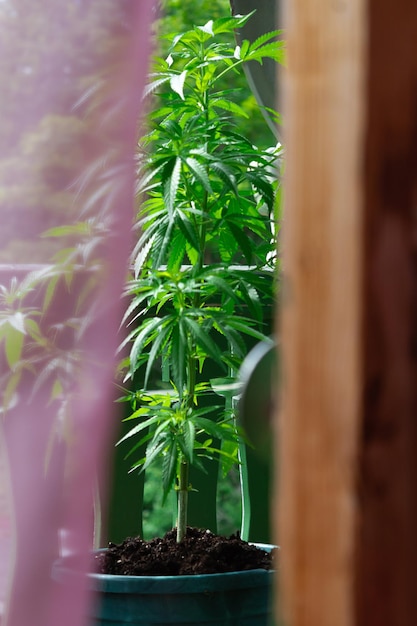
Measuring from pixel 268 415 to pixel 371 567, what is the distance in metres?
0.21

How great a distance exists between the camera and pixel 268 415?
803 millimetres

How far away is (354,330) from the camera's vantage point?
0.63 meters

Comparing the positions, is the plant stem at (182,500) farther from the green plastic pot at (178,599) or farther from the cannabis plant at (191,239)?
the green plastic pot at (178,599)

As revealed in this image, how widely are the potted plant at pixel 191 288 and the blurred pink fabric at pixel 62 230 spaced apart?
0.15m

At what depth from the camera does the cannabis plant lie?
4.30 ft

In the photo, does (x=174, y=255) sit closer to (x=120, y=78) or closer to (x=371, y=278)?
(x=120, y=78)

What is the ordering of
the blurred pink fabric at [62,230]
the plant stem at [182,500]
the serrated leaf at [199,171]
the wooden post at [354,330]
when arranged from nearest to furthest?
the wooden post at [354,330] → the blurred pink fabric at [62,230] → the serrated leaf at [199,171] → the plant stem at [182,500]

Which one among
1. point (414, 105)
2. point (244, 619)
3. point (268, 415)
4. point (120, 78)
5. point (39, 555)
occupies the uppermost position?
point (120, 78)

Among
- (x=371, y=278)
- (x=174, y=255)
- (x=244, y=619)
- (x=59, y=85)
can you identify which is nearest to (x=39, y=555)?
(x=244, y=619)

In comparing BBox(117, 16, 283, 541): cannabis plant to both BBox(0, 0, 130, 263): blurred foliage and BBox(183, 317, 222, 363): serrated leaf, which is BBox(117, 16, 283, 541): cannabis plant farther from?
BBox(0, 0, 130, 263): blurred foliage

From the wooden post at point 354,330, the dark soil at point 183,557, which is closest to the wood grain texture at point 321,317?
the wooden post at point 354,330

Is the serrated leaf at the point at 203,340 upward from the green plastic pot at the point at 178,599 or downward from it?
upward

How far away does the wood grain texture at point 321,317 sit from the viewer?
63cm

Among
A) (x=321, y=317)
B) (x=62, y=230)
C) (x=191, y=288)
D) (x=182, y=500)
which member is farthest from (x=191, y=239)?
(x=321, y=317)
